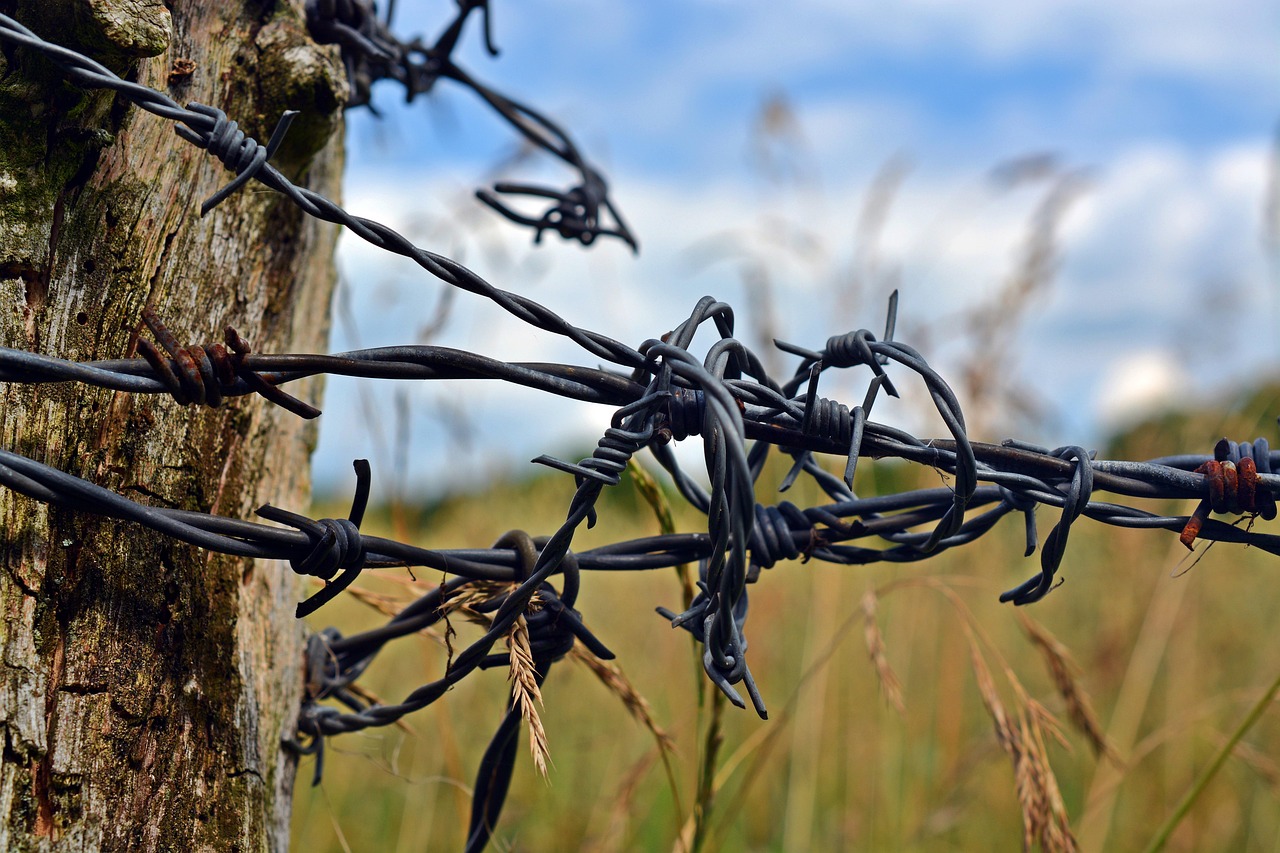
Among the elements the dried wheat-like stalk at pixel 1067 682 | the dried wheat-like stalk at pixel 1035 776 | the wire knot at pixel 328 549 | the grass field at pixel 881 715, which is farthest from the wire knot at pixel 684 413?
the grass field at pixel 881 715

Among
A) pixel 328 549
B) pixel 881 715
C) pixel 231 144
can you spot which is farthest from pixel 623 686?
pixel 881 715

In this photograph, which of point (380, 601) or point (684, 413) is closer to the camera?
point (684, 413)

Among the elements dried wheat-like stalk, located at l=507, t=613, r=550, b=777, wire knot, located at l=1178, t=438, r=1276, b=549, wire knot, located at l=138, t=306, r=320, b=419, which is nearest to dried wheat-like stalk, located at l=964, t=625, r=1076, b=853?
wire knot, located at l=1178, t=438, r=1276, b=549

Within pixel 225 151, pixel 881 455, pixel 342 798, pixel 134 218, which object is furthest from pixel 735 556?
pixel 342 798

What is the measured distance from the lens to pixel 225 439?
92cm

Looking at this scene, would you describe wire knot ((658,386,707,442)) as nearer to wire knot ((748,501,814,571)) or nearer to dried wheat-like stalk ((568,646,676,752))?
wire knot ((748,501,814,571))

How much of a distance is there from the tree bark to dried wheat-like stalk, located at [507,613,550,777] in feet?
0.98

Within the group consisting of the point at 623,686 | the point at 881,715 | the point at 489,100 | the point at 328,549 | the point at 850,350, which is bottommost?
the point at 881,715

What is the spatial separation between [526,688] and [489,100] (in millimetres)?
1022

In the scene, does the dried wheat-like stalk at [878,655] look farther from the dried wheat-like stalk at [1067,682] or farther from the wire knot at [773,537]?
the wire knot at [773,537]

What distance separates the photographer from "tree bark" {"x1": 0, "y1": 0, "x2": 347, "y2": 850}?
744 millimetres

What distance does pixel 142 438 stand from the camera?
0.83 meters

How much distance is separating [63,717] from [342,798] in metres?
1.93

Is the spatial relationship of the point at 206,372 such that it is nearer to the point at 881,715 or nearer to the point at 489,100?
the point at 489,100
